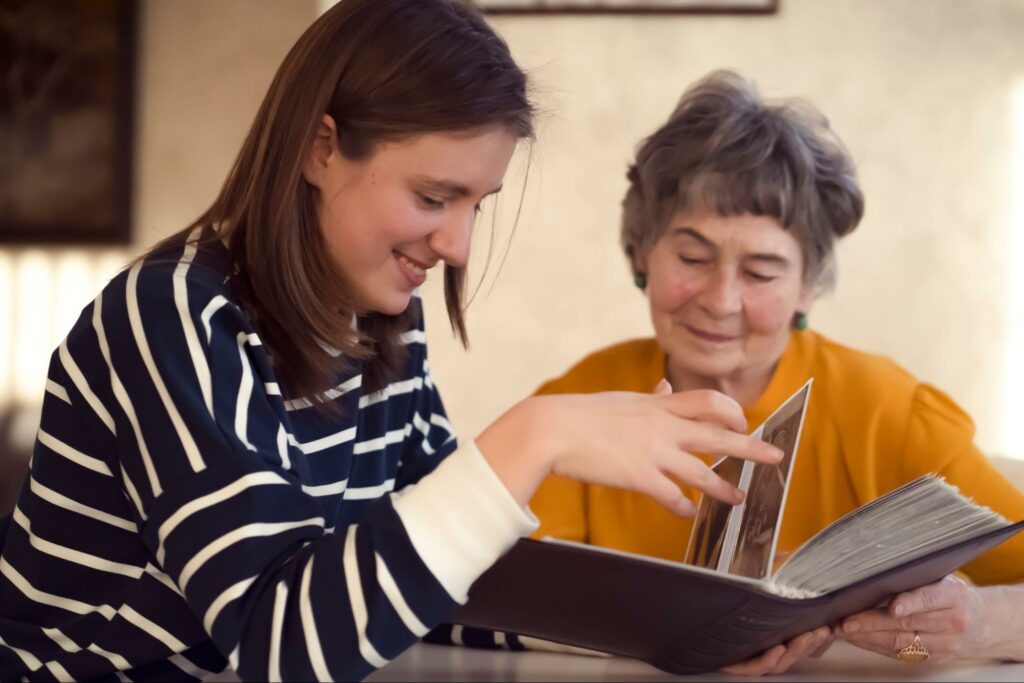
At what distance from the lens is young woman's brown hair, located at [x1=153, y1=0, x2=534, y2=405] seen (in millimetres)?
1058

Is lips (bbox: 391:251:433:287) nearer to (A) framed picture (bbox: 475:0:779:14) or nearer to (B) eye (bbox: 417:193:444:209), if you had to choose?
(B) eye (bbox: 417:193:444:209)

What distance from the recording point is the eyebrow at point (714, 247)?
1.63 metres

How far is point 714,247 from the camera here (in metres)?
1.64

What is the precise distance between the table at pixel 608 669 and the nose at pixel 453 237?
1.27 feet

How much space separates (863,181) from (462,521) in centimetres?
221

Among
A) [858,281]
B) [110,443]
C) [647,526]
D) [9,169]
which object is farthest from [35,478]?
[9,169]

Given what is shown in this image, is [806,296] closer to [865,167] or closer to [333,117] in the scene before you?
[333,117]

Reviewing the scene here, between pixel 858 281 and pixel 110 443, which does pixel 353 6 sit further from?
pixel 858 281

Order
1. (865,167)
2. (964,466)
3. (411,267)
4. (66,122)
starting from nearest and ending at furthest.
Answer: (411,267)
(964,466)
(865,167)
(66,122)

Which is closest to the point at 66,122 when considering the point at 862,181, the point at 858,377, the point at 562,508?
the point at 862,181

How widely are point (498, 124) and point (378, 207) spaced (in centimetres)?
13

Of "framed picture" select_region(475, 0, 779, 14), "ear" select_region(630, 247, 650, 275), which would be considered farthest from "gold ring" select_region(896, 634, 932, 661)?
"framed picture" select_region(475, 0, 779, 14)

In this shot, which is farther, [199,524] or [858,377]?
[858,377]

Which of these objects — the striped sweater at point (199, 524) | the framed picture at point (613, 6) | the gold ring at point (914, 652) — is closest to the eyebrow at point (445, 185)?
the striped sweater at point (199, 524)
